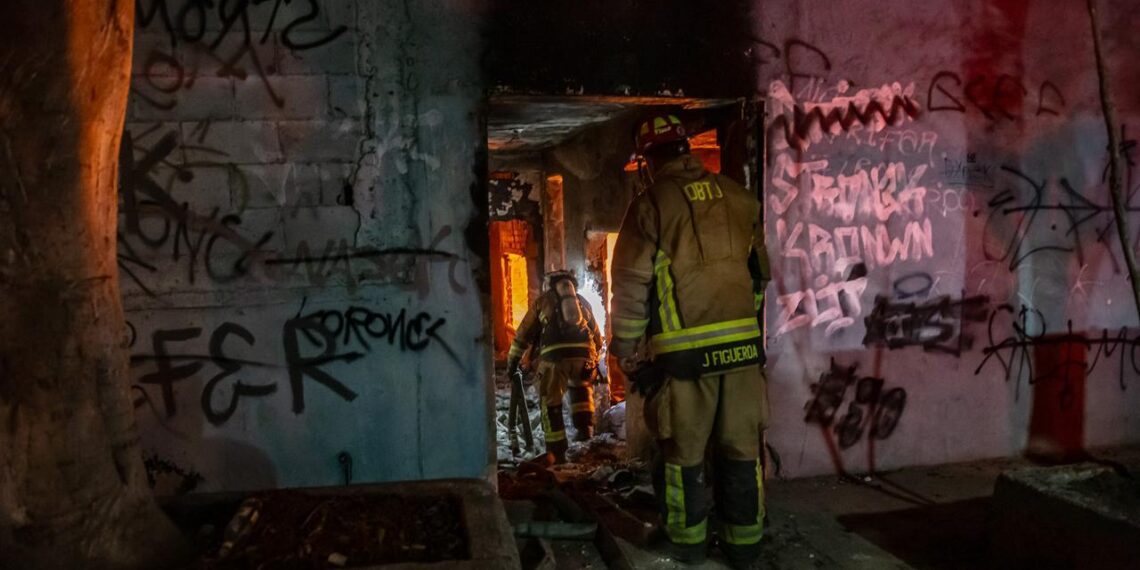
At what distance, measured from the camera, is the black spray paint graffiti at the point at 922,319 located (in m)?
5.12

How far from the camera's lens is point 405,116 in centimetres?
431

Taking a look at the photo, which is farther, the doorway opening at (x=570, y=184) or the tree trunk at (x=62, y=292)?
the doorway opening at (x=570, y=184)

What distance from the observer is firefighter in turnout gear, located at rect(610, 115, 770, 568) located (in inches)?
147

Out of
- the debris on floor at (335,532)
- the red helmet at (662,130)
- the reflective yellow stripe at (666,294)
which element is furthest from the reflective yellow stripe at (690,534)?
the red helmet at (662,130)

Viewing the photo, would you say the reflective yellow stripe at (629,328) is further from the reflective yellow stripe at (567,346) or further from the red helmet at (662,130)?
the reflective yellow stripe at (567,346)

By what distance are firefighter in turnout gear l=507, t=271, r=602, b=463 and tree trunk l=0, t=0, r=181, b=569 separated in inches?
188

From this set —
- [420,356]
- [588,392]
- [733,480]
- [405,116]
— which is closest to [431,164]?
[405,116]

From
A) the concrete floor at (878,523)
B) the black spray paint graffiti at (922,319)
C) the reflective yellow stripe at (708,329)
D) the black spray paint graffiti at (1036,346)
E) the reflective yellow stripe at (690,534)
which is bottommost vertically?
the concrete floor at (878,523)

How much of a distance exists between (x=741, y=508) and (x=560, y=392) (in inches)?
140

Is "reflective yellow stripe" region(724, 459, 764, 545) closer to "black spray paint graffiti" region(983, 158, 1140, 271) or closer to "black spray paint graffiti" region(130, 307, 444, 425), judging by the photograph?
"black spray paint graffiti" region(130, 307, 444, 425)

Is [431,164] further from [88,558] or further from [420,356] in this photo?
[88,558]

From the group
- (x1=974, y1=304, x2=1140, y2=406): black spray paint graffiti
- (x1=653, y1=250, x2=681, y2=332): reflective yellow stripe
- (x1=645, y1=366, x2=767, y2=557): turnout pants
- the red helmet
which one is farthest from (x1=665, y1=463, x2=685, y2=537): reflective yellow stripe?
(x1=974, y1=304, x2=1140, y2=406): black spray paint graffiti

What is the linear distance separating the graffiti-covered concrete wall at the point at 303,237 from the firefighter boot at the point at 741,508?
Answer: 4.88ft

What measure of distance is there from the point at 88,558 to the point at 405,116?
262cm
